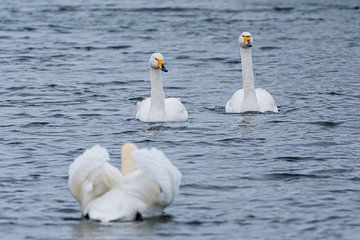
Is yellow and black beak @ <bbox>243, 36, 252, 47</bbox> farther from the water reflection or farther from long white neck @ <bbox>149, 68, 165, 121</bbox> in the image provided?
long white neck @ <bbox>149, 68, 165, 121</bbox>

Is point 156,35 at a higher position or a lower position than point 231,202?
higher

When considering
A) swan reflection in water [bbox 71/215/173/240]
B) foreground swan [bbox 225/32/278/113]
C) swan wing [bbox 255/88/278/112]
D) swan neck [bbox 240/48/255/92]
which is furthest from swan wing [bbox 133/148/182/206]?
swan neck [bbox 240/48/255/92]

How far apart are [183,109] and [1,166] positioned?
4247mm

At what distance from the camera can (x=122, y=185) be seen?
10578mm

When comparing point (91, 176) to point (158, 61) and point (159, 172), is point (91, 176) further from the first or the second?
point (158, 61)

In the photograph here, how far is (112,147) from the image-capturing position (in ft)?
49.4

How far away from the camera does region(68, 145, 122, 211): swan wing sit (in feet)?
33.6

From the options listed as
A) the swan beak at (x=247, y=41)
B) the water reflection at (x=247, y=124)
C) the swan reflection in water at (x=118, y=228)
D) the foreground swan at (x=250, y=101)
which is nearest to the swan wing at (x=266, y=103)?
the foreground swan at (x=250, y=101)

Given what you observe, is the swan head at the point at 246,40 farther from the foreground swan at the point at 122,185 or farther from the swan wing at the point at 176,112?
the foreground swan at the point at 122,185

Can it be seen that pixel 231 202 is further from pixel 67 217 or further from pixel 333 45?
pixel 333 45

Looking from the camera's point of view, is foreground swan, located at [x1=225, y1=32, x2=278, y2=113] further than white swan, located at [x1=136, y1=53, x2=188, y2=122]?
Yes

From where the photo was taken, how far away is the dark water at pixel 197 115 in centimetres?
1105

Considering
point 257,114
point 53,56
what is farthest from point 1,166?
point 53,56

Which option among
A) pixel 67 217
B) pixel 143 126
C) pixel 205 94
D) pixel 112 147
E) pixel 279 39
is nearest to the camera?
pixel 67 217
